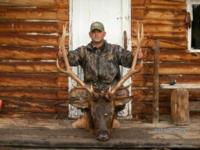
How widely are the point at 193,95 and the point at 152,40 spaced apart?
135 centimetres

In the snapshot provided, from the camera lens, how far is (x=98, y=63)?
9.77 meters

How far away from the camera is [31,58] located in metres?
10.7

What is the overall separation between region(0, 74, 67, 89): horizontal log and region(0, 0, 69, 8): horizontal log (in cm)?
129

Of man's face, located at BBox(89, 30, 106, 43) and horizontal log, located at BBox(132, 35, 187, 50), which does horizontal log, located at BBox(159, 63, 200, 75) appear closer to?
horizontal log, located at BBox(132, 35, 187, 50)

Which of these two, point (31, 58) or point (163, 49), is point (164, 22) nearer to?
point (163, 49)

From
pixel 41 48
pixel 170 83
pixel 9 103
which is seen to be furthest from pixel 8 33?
pixel 170 83

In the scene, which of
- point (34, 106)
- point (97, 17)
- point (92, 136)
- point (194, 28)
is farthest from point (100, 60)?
point (194, 28)

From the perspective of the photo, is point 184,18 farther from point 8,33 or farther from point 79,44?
point 8,33

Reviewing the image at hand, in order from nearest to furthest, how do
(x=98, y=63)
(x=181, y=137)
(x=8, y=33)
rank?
1. (x=181, y=137)
2. (x=98, y=63)
3. (x=8, y=33)

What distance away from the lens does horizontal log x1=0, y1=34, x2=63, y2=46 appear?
34.8 feet

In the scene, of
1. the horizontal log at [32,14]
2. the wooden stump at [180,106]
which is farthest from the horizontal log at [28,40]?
the wooden stump at [180,106]

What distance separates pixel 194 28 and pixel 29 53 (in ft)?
10.4

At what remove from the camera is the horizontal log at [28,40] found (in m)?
10.6

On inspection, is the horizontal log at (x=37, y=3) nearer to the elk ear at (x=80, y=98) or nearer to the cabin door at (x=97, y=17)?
the cabin door at (x=97, y=17)
